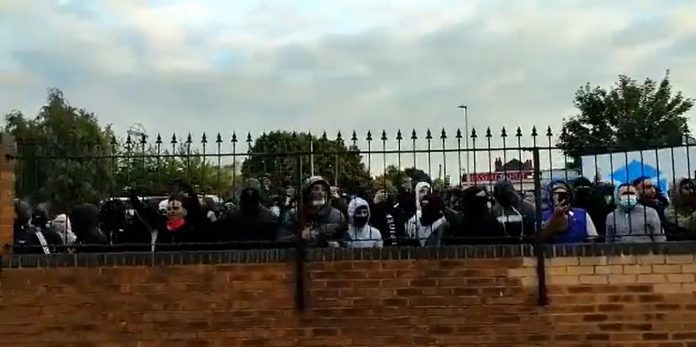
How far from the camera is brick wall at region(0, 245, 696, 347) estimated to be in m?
6.23

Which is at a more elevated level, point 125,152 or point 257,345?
point 125,152

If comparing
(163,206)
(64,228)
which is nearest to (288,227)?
(163,206)

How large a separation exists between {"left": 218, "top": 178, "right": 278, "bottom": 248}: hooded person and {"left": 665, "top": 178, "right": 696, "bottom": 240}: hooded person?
3.17m

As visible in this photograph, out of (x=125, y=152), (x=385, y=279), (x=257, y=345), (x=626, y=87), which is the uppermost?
(x=626, y=87)

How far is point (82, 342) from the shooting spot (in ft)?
20.7

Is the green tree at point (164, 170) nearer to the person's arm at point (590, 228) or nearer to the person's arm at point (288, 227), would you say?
the person's arm at point (288, 227)

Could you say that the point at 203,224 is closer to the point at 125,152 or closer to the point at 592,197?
the point at 125,152

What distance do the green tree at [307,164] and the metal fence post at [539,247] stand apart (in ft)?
4.29

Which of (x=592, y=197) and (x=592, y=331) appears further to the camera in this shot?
(x=592, y=197)

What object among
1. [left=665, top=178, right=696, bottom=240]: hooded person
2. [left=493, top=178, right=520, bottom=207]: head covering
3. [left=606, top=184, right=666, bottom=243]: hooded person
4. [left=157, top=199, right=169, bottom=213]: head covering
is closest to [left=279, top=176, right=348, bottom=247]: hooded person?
[left=157, top=199, right=169, bottom=213]: head covering

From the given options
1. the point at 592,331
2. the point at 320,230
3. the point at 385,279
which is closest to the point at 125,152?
the point at 320,230

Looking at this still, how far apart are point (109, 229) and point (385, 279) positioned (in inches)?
88.8

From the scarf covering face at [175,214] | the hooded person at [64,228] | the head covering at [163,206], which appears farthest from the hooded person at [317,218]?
the hooded person at [64,228]

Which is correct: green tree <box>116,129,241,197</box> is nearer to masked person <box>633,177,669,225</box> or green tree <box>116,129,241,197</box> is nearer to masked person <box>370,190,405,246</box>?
masked person <box>370,190,405,246</box>
